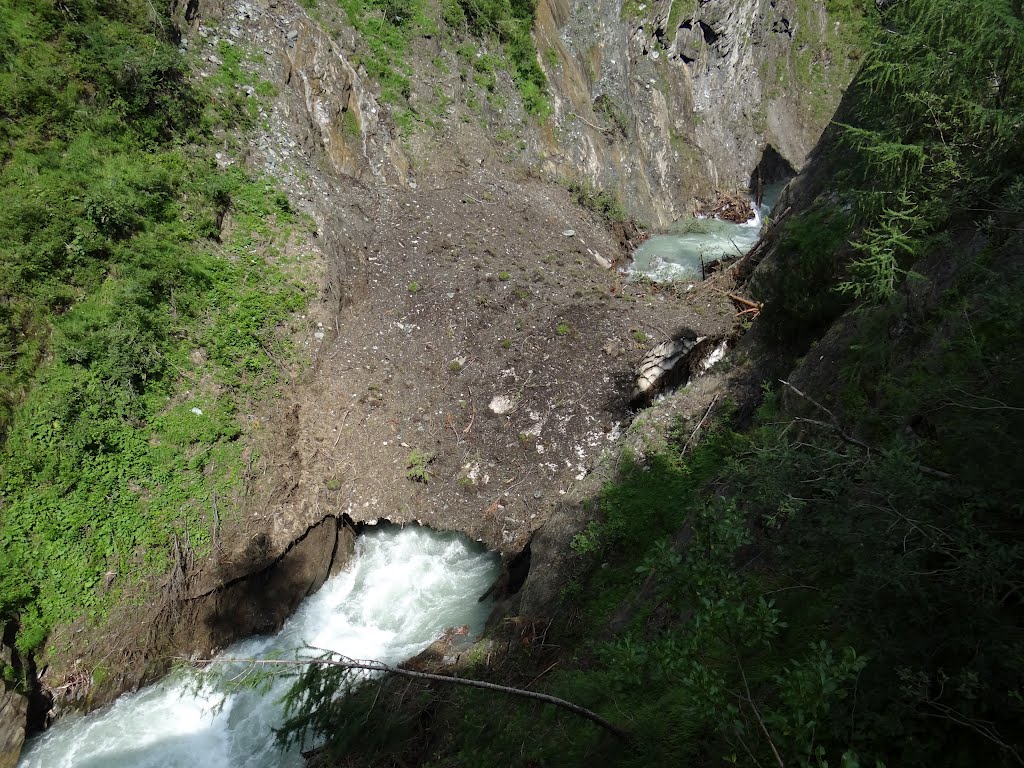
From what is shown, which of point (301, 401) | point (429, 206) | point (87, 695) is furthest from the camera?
point (429, 206)

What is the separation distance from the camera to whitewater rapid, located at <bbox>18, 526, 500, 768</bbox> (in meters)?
6.22

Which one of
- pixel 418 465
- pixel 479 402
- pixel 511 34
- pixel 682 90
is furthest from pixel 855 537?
pixel 682 90

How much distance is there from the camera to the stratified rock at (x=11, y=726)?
19.3 feet

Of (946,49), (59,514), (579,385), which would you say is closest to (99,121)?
(59,514)

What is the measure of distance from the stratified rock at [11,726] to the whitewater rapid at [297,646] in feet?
0.73

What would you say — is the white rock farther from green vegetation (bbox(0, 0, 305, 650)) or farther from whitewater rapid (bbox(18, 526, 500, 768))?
green vegetation (bbox(0, 0, 305, 650))

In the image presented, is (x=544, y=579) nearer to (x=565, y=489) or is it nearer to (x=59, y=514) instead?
(x=565, y=489)

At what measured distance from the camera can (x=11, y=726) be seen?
596cm

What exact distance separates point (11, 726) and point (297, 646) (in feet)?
10.3

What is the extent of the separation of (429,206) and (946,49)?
11806 millimetres

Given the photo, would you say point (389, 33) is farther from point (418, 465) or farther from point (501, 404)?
point (418, 465)

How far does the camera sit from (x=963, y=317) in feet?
10.3

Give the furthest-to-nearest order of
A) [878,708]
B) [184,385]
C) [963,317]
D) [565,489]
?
[565,489] < [184,385] < [963,317] < [878,708]

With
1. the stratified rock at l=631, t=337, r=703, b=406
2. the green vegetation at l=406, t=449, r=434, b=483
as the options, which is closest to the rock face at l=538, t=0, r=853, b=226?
the stratified rock at l=631, t=337, r=703, b=406
